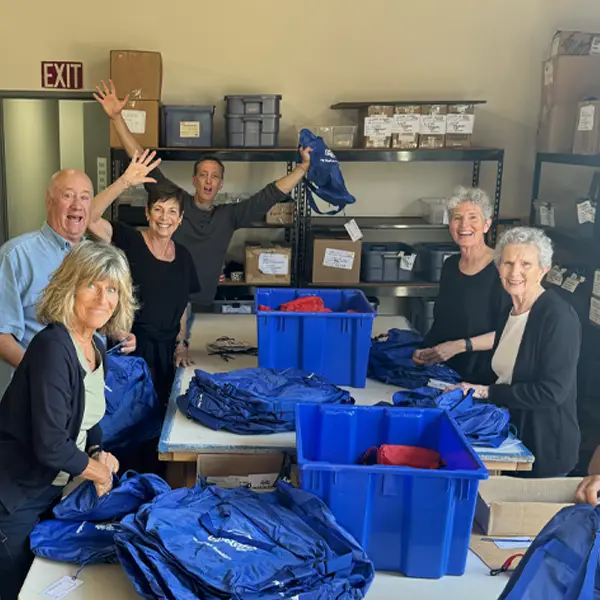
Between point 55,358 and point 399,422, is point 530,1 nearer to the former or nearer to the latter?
point 399,422

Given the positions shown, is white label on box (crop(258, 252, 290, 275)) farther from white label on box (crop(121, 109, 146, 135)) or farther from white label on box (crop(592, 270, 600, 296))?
white label on box (crop(592, 270, 600, 296))

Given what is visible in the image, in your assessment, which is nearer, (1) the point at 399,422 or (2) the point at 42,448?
(2) the point at 42,448

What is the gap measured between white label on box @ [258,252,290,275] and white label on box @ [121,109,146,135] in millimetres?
1151

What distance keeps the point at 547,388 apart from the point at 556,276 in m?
2.61

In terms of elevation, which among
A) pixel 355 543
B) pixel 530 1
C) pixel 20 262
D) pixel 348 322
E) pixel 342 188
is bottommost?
pixel 355 543

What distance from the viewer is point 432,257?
500cm

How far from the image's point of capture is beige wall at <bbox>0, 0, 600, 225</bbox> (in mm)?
5055

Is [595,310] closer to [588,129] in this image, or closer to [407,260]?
[588,129]

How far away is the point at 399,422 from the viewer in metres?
2.00

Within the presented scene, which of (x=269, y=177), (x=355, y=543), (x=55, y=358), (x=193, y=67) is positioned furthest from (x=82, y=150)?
(x=355, y=543)

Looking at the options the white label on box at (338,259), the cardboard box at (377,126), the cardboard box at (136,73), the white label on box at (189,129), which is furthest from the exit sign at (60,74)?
the white label on box at (338,259)

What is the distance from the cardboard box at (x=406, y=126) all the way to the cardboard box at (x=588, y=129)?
102cm

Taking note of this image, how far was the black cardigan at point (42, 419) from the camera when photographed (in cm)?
175

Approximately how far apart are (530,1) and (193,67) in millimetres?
2490
